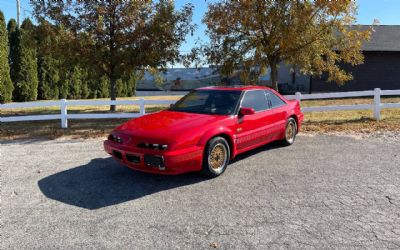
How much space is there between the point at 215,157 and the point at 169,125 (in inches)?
34.7

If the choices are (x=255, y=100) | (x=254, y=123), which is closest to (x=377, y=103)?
(x=255, y=100)

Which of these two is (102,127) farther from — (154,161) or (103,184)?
(154,161)

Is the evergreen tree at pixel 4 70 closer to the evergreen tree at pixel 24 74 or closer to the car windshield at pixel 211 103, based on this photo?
the evergreen tree at pixel 24 74

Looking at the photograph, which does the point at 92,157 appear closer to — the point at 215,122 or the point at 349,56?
the point at 215,122

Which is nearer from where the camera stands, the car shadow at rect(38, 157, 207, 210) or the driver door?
the car shadow at rect(38, 157, 207, 210)

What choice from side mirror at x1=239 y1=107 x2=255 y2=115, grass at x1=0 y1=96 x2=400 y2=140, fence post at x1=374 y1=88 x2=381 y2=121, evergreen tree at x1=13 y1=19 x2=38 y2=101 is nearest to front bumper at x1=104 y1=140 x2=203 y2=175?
side mirror at x1=239 y1=107 x2=255 y2=115

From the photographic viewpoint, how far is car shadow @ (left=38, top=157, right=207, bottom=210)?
182 inches

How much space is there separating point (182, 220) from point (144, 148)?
1438 mm

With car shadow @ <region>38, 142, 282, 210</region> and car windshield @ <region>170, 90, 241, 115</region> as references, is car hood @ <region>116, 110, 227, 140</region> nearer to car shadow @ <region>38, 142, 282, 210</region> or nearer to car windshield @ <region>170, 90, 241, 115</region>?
car windshield @ <region>170, 90, 241, 115</region>

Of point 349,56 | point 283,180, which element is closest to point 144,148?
point 283,180

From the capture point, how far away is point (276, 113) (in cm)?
701

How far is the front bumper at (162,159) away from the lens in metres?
4.84

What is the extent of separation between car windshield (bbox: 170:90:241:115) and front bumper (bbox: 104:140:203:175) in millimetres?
1159

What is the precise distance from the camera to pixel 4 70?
64.2ft
